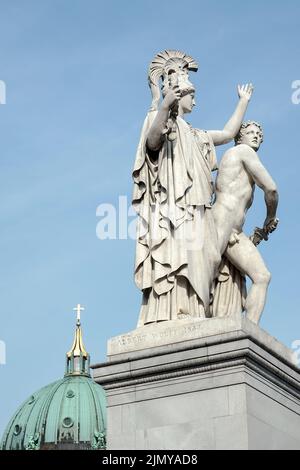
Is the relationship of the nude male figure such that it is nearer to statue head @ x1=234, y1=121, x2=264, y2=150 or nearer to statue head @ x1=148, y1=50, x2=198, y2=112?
statue head @ x1=234, y1=121, x2=264, y2=150

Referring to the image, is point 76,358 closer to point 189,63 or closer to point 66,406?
point 66,406

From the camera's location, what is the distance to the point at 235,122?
18.7m

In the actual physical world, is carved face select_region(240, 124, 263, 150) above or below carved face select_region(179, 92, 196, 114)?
below

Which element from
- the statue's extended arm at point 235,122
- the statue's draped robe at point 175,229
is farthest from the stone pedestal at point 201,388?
the statue's extended arm at point 235,122

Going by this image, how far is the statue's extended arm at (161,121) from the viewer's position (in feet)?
55.1

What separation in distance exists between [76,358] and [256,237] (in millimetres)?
88484

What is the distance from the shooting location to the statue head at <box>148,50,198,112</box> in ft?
59.2

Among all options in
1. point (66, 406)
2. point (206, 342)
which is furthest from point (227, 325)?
point (66, 406)

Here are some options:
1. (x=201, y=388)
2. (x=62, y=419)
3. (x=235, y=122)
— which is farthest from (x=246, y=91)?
(x=62, y=419)

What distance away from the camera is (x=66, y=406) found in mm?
93938

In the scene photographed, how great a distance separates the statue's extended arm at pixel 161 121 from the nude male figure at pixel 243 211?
4.37ft

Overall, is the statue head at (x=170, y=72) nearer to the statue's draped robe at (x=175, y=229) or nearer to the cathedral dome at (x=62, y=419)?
the statue's draped robe at (x=175, y=229)

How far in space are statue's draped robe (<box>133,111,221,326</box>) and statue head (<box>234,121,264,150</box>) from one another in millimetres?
1080

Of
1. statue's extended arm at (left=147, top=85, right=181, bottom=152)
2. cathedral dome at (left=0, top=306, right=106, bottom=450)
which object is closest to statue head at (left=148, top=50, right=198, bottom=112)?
statue's extended arm at (left=147, top=85, right=181, bottom=152)
